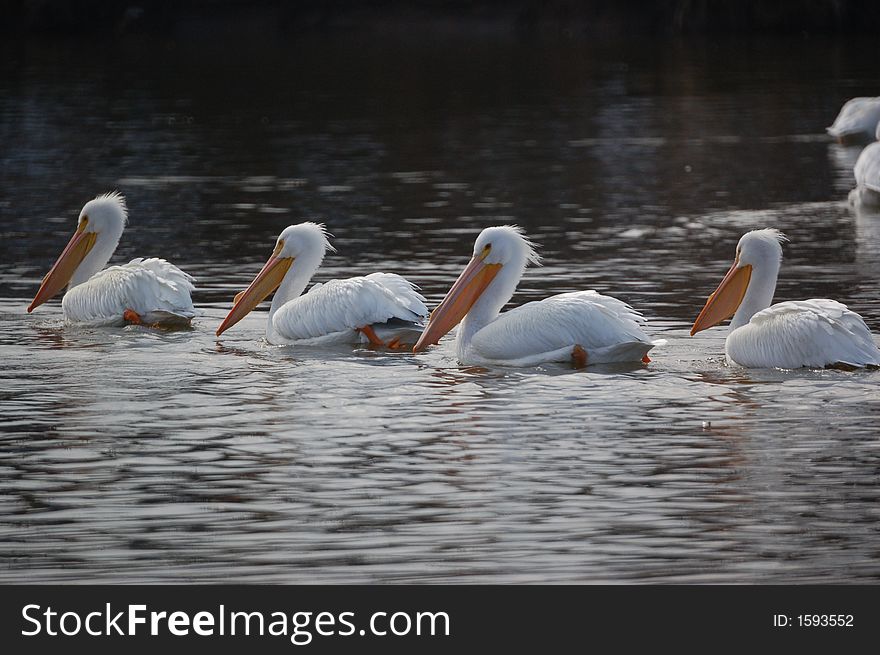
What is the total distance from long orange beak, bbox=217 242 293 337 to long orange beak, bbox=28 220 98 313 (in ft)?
4.07

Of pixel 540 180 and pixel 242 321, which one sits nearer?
pixel 242 321

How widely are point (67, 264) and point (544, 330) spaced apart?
3.41m

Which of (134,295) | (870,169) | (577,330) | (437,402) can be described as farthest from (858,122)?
(437,402)

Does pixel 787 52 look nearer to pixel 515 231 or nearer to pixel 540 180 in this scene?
pixel 540 180

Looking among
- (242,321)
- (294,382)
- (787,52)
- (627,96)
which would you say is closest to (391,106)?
(627,96)

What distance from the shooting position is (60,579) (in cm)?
525

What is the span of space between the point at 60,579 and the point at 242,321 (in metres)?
4.69

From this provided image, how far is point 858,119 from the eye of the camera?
19.2 metres

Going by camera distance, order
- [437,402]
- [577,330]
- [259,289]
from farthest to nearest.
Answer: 1. [259,289]
2. [577,330]
3. [437,402]

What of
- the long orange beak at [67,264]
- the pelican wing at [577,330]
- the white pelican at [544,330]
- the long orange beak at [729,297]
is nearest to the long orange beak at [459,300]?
the white pelican at [544,330]

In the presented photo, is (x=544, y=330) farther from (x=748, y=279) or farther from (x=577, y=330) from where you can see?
(x=748, y=279)

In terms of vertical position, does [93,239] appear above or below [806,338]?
above

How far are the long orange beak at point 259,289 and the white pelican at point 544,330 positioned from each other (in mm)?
1144

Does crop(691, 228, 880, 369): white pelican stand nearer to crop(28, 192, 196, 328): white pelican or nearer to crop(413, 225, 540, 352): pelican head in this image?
crop(413, 225, 540, 352): pelican head
